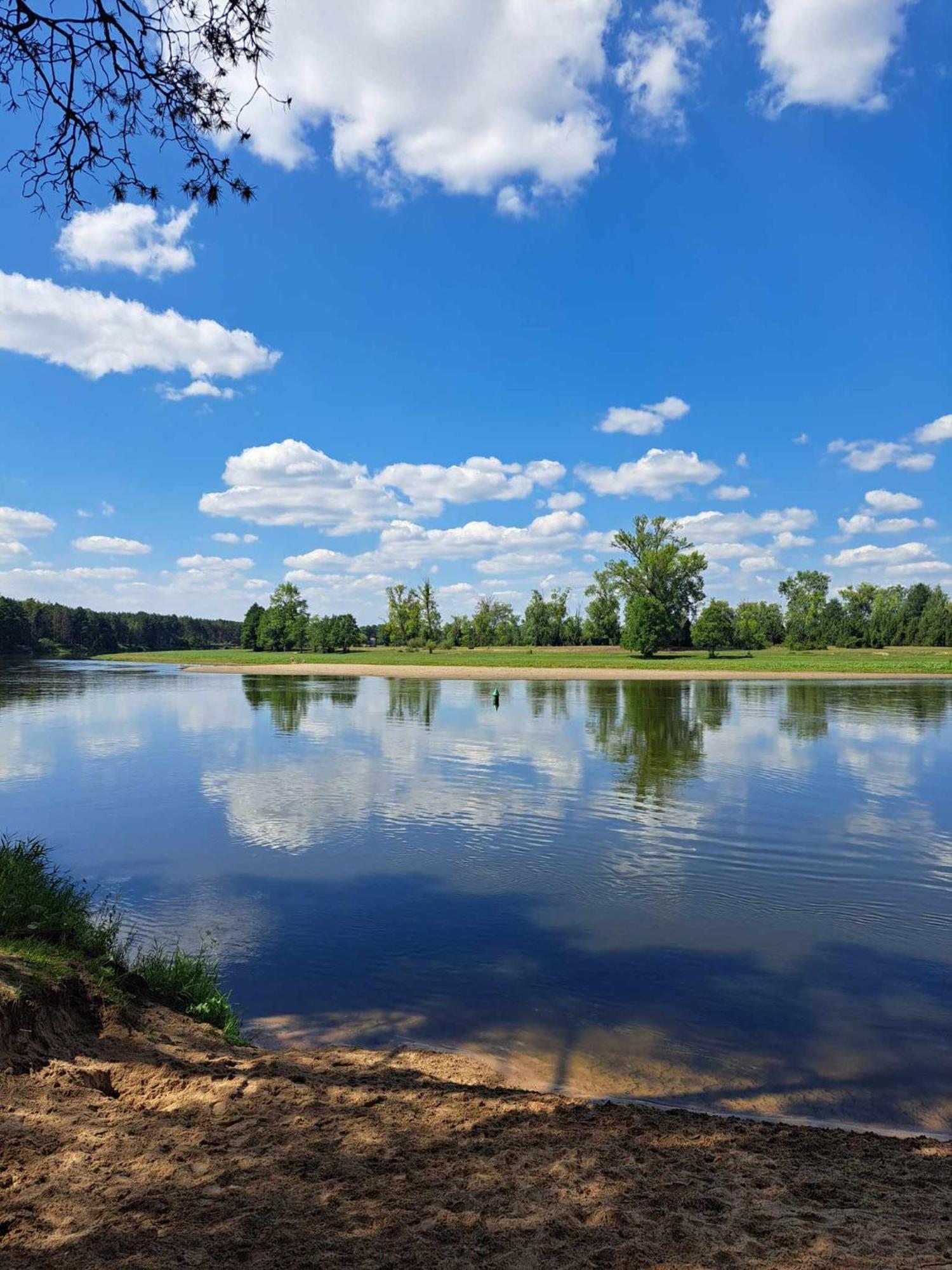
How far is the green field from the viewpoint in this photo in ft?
276

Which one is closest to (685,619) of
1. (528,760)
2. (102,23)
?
(528,760)

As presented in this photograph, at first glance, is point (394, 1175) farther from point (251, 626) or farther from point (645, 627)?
point (251, 626)

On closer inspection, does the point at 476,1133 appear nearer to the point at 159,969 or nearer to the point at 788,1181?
the point at 788,1181

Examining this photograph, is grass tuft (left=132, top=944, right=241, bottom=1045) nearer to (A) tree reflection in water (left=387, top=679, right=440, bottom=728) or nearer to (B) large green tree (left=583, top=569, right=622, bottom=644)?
(A) tree reflection in water (left=387, top=679, right=440, bottom=728)

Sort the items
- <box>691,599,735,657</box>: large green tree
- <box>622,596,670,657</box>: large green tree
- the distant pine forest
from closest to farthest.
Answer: <box>622,596,670,657</box>: large green tree, <box>691,599,735,657</box>: large green tree, the distant pine forest

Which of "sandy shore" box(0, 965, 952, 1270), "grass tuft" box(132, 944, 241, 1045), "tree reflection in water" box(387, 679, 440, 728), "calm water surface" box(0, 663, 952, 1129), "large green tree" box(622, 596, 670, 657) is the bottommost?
"calm water surface" box(0, 663, 952, 1129)

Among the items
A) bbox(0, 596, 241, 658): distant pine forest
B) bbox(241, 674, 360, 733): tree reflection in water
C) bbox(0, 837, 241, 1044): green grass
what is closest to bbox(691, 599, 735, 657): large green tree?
bbox(241, 674, 360, 733): tree reflection in water

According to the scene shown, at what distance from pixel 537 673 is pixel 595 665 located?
419 inches

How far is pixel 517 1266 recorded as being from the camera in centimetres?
344

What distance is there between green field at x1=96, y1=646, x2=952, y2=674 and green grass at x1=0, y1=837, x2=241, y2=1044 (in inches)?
3105

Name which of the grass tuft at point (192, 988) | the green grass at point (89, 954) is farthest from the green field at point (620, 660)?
the grass tuft at point (192, 988)

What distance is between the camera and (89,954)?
7.38 meters

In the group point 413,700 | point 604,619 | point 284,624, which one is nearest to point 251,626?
point 284,624

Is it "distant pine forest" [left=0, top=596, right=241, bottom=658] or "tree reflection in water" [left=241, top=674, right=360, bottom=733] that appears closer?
"tree reflection in water" [left=241, top=674, right=360, bottom=733]
